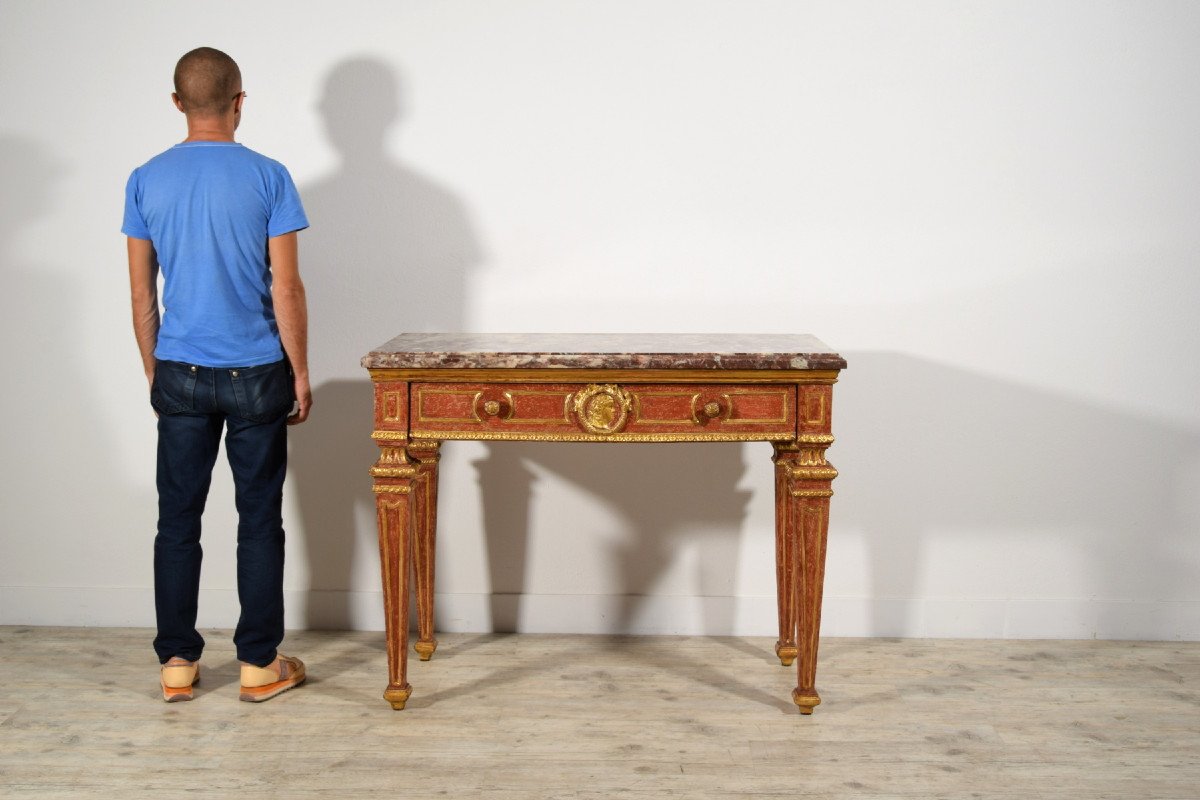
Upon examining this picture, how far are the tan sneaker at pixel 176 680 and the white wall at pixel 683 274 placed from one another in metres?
0.64

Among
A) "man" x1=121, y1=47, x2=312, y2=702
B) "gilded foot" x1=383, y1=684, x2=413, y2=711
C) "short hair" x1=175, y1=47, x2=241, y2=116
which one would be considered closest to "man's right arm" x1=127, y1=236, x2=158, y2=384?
"man" x1=121, y1=47, x2=312, y2=702

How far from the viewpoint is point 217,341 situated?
3.05m

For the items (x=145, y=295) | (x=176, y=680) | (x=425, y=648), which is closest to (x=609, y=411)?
(x=425, y=648)

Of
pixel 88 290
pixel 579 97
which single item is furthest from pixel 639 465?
pixel 88 290

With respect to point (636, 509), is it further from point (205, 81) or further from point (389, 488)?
point (205, 81)

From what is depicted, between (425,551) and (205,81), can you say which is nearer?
(205,81)

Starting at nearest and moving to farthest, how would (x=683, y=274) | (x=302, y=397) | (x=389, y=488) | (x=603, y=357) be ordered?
(x=603, y=357) < (x=389, y=488) < (x=302, y=397) < (x=683, y=274)

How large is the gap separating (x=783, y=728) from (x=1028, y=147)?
6.19ft

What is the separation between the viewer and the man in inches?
118

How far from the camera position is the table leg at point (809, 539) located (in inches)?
121

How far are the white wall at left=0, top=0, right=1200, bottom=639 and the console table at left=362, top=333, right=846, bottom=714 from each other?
0.67 metres

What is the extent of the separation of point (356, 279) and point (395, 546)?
101 cm

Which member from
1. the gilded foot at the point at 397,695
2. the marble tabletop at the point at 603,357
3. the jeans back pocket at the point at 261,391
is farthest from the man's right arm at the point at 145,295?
the gilded foot at the point at 397,695

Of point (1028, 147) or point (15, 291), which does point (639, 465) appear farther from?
point (15, 291)
